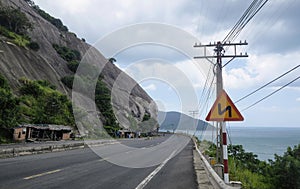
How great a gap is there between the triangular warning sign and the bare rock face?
3809 cm

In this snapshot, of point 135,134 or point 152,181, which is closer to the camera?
point 152,181

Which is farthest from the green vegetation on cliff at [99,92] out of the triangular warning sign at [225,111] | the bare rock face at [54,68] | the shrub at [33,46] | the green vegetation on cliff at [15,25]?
the triangular warning sign at [225,111]

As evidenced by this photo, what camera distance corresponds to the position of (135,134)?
68250 millimetres

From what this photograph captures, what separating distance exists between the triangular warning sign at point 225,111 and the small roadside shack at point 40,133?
24655 millimetres

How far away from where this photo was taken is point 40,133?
31859 mm

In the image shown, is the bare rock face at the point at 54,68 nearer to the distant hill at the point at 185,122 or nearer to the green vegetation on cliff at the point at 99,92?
the green vegetation on cliff at the point at 99,92

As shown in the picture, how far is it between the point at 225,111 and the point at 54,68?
5989 cm

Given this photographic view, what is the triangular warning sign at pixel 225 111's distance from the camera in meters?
6.51

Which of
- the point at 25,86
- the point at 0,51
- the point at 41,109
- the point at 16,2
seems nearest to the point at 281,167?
the point at 41,109

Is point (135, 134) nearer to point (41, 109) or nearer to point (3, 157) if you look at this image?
point (41, 109)

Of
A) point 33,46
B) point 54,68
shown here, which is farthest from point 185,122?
point 33,46

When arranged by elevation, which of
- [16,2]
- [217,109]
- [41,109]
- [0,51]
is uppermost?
[16,2]

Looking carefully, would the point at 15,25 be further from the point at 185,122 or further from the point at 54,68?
the point at 185,122

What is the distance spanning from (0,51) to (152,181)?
42.2 m
